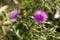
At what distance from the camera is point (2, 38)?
5.83ft

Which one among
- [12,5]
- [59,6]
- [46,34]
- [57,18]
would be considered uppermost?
[12,5]

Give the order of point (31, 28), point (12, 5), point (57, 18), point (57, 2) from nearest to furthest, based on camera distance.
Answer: point (57, 2) → point (31, 28) → point (57, 18) → point (12, 5)

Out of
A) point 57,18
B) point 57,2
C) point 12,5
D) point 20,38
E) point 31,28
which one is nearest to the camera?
point 57,2

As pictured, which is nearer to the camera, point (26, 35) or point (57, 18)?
point (26, 35)

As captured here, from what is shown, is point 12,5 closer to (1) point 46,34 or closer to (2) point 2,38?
(2) point 2,38

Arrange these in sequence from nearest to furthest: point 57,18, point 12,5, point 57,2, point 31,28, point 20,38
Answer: point 57,2
point 31,28
point 20,38
point 57,18
point 12,5

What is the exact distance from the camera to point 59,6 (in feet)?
4.18

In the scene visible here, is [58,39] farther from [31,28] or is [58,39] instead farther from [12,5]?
[12,5]

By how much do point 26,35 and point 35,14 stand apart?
169 millimetres

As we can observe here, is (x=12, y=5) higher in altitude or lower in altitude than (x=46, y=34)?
higher

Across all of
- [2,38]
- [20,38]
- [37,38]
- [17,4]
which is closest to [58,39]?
[37,38]

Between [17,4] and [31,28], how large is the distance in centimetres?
75

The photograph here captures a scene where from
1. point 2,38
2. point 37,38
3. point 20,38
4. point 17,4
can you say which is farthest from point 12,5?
point 37,38

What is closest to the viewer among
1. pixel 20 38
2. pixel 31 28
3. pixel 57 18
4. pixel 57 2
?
pixel 57 2
